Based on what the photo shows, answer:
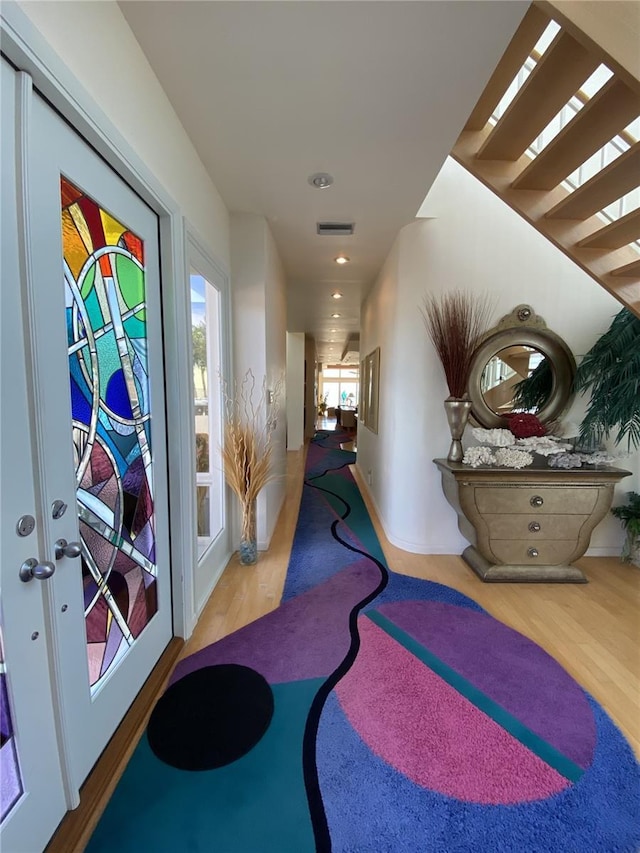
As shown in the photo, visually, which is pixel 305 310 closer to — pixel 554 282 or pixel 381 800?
pixel 554 282

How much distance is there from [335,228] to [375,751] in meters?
3.30

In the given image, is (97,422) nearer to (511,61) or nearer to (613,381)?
(511,61)

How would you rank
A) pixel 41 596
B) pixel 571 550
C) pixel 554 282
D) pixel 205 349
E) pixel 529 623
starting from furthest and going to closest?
pixel 554 282, pixel 571 550, pixel 205 349, pixel 529 623, pixel 41 596

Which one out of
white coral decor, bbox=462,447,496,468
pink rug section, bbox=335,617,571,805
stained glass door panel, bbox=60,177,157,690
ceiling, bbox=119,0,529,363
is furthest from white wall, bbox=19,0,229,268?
pink rug section, bbox=335,617,571,805

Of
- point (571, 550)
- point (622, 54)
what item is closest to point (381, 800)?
point (571, 550)

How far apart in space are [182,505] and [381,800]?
1443mm

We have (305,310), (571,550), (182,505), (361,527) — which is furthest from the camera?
(305,310)

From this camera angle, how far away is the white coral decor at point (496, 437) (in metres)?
A: 2.79

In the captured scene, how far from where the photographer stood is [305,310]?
20.4ft

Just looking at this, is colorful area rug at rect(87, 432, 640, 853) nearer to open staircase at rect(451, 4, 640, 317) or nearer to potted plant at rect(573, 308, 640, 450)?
potted plant at rect(573, 308, 640, 450)

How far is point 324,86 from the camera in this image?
1.60 meters

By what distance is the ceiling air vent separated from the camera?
9.61ft

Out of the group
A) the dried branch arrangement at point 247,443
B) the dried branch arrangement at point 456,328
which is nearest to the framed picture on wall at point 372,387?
the dried branch arrangement at point 456,328

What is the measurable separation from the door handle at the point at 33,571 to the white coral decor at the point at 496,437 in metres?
2.73
